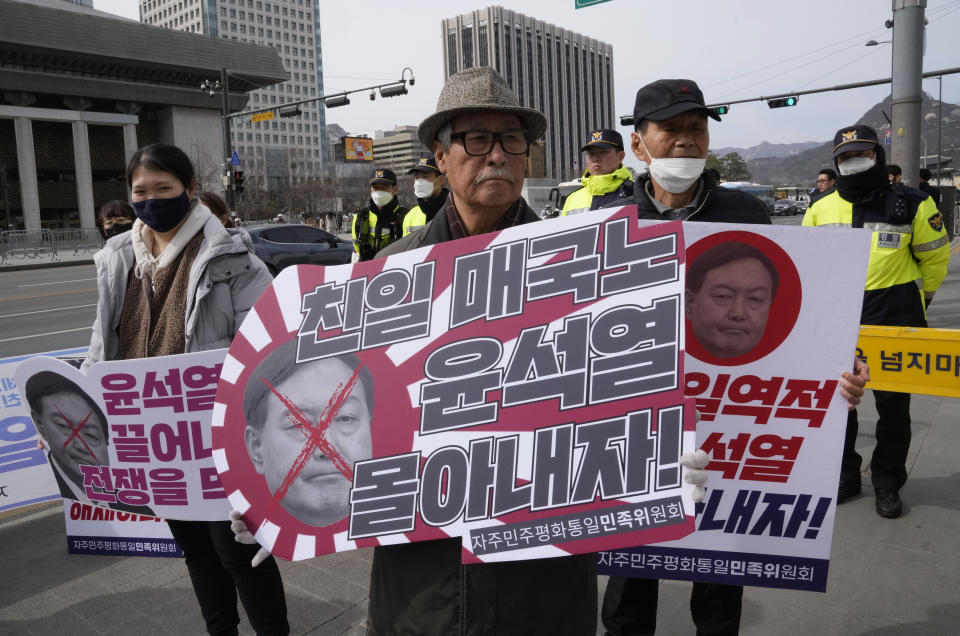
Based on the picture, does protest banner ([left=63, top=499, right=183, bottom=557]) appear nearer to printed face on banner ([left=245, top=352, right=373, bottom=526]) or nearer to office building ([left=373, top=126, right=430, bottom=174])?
printed face on banner ([left=245, top=352, right=373, bottom=526])

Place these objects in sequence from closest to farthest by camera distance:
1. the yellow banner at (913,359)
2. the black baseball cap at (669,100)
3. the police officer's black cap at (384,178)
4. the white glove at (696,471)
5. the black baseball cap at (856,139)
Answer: the white glove at (696,471) → the black baseball cap at (669,100) → the yellow banner at (913,359) → the black baseball cap at (856,139) → the police officer's black cap at (384,178)

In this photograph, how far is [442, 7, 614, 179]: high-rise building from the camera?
181ft

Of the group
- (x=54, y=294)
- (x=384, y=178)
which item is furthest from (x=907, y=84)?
(x=54, y=294)

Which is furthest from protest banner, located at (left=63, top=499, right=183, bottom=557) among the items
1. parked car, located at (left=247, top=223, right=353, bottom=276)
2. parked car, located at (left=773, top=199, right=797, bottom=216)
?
parked car, located at (left=773, top=199, right=797, bottom=216)

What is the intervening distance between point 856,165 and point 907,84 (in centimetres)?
588

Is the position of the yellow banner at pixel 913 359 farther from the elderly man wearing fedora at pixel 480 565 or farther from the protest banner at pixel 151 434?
the protest banner at pixel 151 434

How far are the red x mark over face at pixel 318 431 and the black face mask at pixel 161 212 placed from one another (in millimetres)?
1308

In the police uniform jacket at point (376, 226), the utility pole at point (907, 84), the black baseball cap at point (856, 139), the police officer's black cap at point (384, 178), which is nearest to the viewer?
the black baseball cap at point (856, 139)

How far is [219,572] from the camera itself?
2.69m

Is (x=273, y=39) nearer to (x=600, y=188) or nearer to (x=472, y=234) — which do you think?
(x=600, y=188)

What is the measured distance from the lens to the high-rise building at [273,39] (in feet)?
433

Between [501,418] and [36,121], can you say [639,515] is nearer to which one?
[501,418]

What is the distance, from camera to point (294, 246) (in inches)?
667

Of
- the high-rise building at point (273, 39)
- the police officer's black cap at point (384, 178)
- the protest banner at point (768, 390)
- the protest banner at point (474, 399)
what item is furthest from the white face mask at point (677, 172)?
the high-rise building at point (273, 39)
